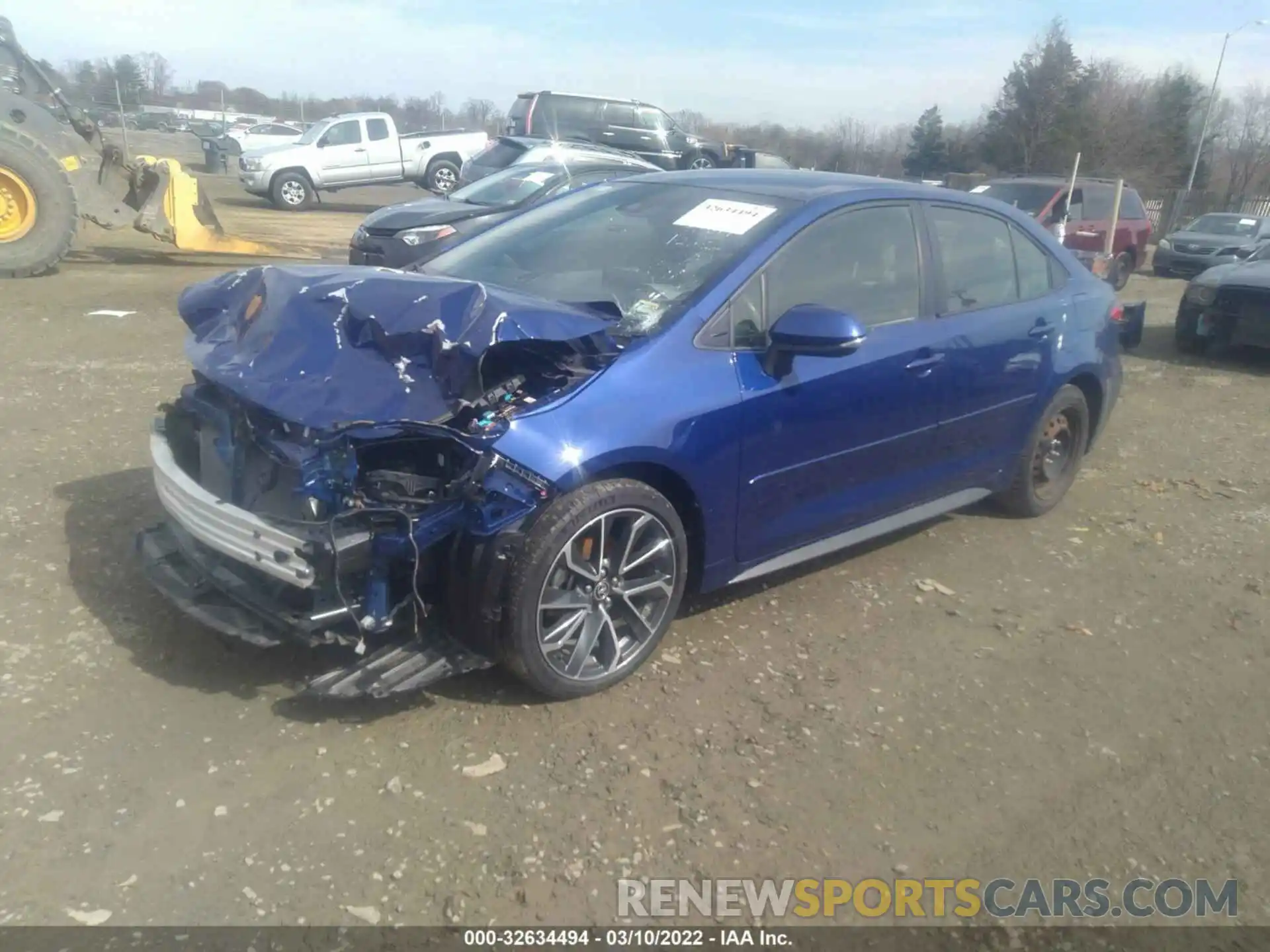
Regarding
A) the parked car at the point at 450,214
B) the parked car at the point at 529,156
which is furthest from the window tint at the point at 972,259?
the parked car at the point at 529,156

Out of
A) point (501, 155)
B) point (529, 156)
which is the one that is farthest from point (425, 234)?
point (501, 155)

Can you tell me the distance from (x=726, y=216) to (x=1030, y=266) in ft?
6.47

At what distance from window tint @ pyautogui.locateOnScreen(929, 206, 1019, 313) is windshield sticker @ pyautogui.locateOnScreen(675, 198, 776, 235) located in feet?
3.30

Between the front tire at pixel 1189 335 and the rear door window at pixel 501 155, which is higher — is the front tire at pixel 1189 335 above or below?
below

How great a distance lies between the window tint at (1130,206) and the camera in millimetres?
18031

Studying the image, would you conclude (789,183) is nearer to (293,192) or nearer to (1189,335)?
(1189,335)

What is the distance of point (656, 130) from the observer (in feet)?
73.8

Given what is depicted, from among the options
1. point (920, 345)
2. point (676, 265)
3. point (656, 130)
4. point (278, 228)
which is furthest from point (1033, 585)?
point (656, 130)

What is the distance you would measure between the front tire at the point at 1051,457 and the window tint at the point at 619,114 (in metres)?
17.9

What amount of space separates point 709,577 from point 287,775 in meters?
1.64

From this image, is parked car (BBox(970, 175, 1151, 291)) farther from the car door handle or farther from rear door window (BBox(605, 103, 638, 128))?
the car door handle

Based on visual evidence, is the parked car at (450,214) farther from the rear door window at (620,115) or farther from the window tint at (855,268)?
the rear door window at (620,115)

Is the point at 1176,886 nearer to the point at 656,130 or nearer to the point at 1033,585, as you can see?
the point at 1033,585

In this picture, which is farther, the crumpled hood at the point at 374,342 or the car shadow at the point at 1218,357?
the car shadow at the point at 1218,357
